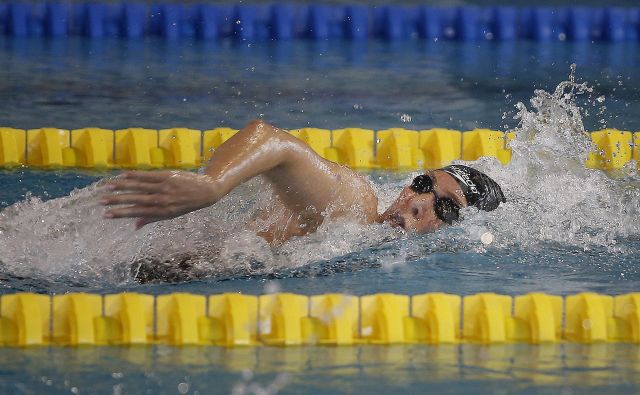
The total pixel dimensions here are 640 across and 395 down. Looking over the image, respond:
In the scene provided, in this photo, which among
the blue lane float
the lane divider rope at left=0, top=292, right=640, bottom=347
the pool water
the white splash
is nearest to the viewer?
the pool water

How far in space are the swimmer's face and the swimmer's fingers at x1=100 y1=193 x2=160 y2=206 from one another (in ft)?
3.80

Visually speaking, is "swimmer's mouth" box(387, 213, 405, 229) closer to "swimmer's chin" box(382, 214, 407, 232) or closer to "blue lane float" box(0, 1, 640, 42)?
"swimmer's chin" box(382, 214, 407, 232)

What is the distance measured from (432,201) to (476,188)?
179mm

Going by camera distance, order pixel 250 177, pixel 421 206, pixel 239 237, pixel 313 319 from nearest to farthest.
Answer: pixel 250 177, pixel 313 319, pixel 239 237, pixel 421 206

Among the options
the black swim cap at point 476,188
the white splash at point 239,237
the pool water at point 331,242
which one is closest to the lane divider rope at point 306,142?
the pool water at point 331,242

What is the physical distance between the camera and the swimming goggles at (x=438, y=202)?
3791 mm

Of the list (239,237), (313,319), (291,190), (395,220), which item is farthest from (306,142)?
(313,319)

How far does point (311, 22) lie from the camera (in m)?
8.33

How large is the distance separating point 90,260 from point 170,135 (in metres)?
1.93

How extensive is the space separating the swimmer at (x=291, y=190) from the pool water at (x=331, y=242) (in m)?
0.07

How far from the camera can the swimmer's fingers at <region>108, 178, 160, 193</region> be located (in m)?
2.82

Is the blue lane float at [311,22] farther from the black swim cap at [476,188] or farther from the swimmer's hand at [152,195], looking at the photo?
the swimmer's hand at [152,195]

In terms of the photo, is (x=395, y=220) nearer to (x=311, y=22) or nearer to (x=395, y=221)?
(x=395, y=221)

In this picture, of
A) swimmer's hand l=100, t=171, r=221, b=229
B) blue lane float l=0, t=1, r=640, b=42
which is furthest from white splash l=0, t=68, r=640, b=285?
blue lane float l=0, t=1, r=640, b=42
